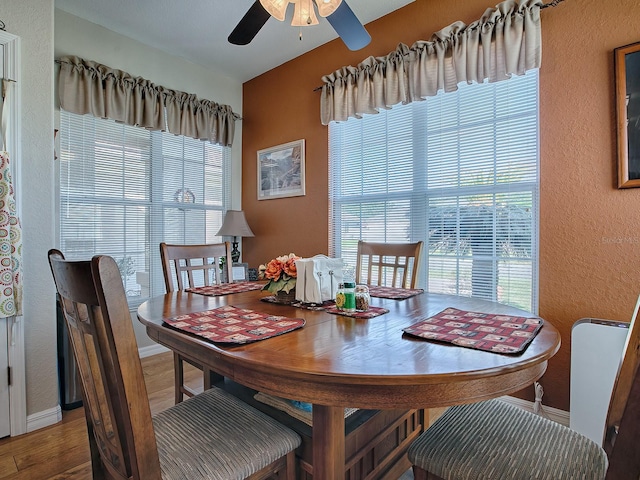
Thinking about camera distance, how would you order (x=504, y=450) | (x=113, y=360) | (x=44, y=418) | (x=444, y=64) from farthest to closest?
(x=444, y=64) → (x=44, y=418) → (x=504, y=450) → (x=113, y=360)

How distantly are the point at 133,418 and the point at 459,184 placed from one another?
229 cm

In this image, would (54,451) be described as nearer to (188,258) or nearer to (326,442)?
(188,258)

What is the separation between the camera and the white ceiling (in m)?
2.51

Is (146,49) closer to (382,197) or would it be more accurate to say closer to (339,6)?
(339,6)

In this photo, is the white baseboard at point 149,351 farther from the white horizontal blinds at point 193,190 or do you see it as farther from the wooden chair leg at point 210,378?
the wooden chair leg at point 210,378

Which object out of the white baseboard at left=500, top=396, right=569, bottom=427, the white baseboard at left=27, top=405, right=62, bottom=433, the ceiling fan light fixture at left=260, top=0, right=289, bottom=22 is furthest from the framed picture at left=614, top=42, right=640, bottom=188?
the white baseboard at left=27, top=405, right=62, bottom=433

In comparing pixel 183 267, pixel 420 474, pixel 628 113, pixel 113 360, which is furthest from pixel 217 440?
pixel 628 113

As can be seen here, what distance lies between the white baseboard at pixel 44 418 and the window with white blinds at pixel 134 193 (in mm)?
1151

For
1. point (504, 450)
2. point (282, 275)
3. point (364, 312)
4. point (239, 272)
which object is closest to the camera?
point (504, 450)

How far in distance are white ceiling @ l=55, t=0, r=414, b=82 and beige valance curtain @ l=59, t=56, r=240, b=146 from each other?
0.38 m

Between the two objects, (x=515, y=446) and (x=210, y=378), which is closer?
(x=515, y=446)

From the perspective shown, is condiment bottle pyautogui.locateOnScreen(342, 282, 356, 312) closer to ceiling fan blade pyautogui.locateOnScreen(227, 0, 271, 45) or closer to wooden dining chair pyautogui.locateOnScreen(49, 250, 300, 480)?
wooden dining chair pyautogui.locateOnScreen(49, 250, 300, 480)

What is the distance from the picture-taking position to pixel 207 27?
279cm

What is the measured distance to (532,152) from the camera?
2068 millimetres
